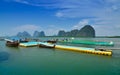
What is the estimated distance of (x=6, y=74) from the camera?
1639 centimetres

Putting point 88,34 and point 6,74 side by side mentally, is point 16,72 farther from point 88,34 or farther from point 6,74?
point 88,34

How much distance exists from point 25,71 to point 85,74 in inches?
245

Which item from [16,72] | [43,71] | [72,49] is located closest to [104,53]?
[72,49]

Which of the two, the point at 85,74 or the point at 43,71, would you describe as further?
the point at 43,71

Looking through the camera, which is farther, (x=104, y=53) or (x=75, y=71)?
(x=104, y=53)

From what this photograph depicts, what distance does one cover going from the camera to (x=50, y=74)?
16344mm

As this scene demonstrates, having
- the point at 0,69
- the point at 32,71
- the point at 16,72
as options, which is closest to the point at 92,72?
the point at 32,71

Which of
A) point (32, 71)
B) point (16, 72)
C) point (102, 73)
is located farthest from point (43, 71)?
point (102, 73)

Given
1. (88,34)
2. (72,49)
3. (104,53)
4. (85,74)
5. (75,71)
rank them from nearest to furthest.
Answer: (85,74) < (75,71) < (104,53) < (72,49) < (88,34)

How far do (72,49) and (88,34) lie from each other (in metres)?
162

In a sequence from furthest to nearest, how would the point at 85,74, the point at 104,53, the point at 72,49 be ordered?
the point at 72,49, the point at 104,53, the point at 85,74

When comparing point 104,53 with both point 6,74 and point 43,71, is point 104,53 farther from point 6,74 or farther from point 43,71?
point 6,74

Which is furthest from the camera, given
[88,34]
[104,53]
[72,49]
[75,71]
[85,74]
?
[88,34]

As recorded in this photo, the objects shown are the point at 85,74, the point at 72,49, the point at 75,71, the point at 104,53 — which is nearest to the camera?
the point at 85,74
